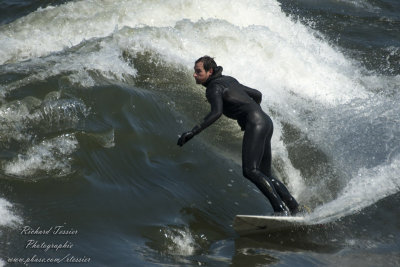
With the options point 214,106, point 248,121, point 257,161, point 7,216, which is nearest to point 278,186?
point 257,161

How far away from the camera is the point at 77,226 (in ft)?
19.3

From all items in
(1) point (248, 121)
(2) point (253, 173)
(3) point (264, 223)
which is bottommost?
(3) point (264, 223)

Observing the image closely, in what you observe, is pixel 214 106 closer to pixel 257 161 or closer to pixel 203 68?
pixel 203 68

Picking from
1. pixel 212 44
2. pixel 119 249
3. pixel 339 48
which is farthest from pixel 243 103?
pixel 339 48

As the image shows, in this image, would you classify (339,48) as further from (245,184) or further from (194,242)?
(194,242)

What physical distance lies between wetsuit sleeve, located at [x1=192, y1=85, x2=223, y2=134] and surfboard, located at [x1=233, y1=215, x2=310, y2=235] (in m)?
1.05

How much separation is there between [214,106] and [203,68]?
1.53 ft

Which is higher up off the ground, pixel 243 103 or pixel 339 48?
pixel 243 103

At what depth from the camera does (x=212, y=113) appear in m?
6.40

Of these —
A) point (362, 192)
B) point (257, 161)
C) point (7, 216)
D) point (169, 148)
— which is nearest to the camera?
point (7, 216)

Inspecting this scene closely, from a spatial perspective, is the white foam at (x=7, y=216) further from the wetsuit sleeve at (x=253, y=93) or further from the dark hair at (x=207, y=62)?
the wetsuit sleeve at (x=253, y=93)

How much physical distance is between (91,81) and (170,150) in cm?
179

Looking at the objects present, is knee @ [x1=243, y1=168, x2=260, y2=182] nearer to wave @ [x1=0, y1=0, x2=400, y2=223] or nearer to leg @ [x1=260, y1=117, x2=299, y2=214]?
leg @ [x1=260, y1=117, x2=299, y2=214]

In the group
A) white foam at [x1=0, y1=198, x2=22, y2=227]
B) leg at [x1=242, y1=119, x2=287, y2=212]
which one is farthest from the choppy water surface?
leg at [x1=242, y1=119, x2=287, y2=212]
